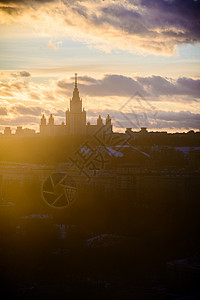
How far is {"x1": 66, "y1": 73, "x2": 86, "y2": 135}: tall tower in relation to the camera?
5576 inches

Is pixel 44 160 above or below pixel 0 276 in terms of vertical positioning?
above

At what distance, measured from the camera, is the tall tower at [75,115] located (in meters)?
142

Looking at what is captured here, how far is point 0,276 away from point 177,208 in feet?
69.1

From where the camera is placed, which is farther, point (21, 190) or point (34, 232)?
point (21, 190)

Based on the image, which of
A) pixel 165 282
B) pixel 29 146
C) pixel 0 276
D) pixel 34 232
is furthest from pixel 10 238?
pixel 29 146

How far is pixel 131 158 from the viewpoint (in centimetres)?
6544

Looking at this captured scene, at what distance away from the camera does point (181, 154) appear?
2879 inches

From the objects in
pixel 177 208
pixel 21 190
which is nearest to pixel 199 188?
pixel 177 208

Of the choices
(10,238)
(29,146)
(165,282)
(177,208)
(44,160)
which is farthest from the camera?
(29,146)

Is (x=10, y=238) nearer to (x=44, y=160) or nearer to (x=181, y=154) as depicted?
(x=44, y=160)

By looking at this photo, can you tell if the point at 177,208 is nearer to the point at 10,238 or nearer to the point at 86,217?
the point at 86,217

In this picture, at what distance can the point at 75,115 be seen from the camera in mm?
144625

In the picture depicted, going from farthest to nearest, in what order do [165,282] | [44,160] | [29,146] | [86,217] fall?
[29,146] → [44,160] → [86,217] → [165,282]

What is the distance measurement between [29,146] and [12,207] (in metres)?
47.0
